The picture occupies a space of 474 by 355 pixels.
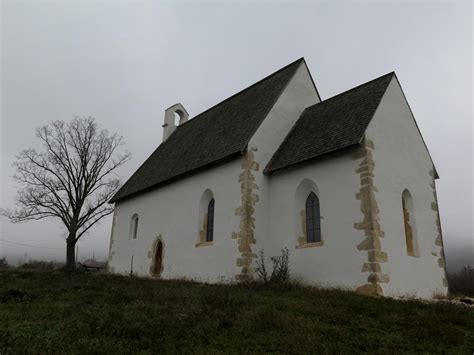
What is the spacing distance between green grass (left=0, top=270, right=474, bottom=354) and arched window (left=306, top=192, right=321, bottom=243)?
10.4 ft

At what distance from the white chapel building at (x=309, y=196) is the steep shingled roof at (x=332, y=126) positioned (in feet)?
0.20

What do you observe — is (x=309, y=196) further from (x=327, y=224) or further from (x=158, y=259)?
(x=158, y=259)

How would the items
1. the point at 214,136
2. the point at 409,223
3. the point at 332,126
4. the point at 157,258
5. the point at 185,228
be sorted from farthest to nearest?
the point at 157,258, the point at 214,136, the point at 185,228, the point at 332,126, the point at 409,223

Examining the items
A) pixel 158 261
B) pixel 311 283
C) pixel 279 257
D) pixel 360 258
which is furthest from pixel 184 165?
pixel 360 258

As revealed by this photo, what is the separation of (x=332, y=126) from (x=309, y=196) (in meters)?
2.78

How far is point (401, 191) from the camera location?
12625 mm

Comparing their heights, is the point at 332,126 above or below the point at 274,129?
below

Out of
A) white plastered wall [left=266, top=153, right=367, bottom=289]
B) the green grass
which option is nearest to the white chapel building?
white plastered wall [left=266, top=153, right=367, bottom=289]

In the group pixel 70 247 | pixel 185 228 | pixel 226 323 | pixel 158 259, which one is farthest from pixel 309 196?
pixel 70 247

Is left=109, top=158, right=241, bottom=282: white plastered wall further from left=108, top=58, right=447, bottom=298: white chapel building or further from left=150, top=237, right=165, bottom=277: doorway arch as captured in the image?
left=150, top=237, right=165, bottom=277: doorway arch

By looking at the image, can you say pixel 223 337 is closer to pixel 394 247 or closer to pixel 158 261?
pixel 394 247

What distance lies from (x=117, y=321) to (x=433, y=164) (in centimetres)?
1409

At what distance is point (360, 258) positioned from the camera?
35.1 feet

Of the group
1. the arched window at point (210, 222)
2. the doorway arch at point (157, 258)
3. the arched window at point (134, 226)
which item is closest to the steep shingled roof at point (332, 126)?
the arched window at point (210, 222)
